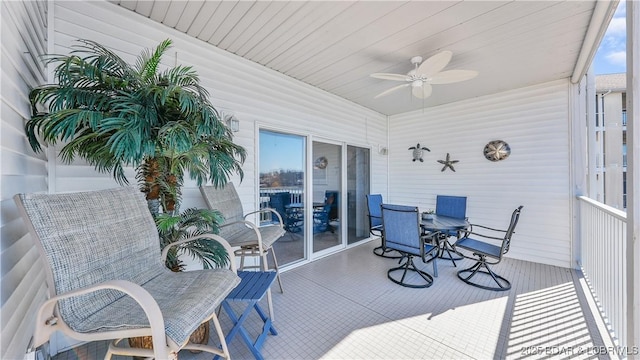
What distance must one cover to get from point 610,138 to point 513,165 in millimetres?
1152

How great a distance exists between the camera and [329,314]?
7.93 ft

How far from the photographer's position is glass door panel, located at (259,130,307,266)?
3422 millimetres

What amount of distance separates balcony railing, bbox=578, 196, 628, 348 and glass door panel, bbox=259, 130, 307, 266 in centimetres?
330

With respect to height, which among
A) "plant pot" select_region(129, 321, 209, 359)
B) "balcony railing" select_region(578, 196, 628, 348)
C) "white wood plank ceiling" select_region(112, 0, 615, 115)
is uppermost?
"white wood plank ceiling" select_region(112, 0, 615, 115)

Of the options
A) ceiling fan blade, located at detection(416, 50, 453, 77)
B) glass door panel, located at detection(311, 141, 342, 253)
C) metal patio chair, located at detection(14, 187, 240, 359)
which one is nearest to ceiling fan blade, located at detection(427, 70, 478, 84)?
ceiling fan blade, located at detection(416, 50, 453, 77)

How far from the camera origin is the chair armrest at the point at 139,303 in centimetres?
97

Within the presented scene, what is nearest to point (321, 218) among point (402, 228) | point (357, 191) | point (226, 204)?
point (357, 191)

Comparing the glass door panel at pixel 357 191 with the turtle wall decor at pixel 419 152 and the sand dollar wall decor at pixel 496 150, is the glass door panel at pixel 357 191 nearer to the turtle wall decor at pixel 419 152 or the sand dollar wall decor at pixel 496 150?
the turtle wall decor at pixel 419 152

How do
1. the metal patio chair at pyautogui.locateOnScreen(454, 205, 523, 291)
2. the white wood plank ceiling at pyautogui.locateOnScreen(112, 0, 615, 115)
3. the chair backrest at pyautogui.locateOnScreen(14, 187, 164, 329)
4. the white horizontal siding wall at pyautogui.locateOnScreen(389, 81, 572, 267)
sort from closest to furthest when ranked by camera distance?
the chair backrest at pyautogui.locateOnScreen(14, 187, 164, 329), the white wood plank ceiling at pyautogui.locateOnScreen(112, 0, 615, 115), the metal patio chair at pyautogui.locateOnScreen(454, 205, 523, 291), the white horizontal siding wall at pyautogui.locateOnScreen(389, 81, 572, 267)

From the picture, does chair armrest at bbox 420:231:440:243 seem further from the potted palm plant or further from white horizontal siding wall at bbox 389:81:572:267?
the potted palm plant

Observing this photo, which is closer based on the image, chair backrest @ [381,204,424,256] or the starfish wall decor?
chair backrest @ [381,204,424,256]

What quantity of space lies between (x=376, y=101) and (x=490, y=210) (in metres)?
2.95

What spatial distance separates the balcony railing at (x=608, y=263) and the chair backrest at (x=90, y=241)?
10.00 ft

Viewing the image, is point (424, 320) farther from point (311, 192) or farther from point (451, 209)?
point (451, 209)
